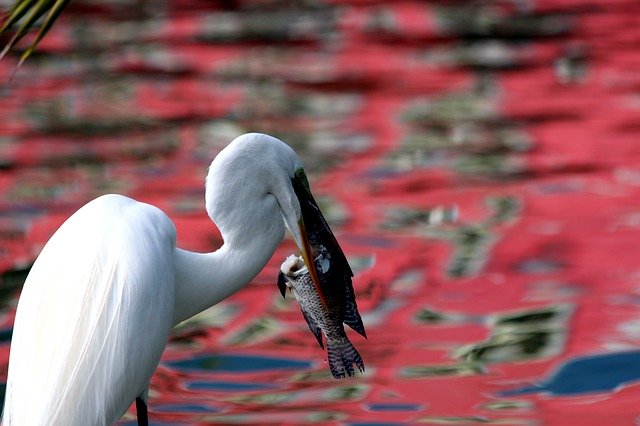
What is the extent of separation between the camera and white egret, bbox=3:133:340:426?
333 centimetres

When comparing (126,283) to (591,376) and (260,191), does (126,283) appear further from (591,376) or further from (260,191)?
(591,376)

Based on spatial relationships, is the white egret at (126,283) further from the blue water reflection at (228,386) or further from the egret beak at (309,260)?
the blue water reflection at (228,386)

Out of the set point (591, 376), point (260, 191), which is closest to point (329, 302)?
point (260, 191)

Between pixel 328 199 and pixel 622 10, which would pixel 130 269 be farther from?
pixel 622 10

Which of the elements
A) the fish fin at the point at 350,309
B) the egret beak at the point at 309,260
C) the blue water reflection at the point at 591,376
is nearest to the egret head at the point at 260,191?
the egret beak at the point at 309,260

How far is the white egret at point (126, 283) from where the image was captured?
10.9 ft

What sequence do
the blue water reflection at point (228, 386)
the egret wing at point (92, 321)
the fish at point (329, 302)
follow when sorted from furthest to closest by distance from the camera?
the blue water reflection at point (228, 386), the fish at point (329, 302), the egret wing at point (92, 321)

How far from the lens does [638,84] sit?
8516 mm

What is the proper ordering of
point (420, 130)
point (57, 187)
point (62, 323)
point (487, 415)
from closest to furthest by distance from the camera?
point (62, 323)
point (487, 415)
point (57, 187)
point (420, 130)

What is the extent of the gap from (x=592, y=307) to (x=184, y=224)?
199 cm

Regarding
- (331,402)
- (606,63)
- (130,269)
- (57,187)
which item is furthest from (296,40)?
(130,269)

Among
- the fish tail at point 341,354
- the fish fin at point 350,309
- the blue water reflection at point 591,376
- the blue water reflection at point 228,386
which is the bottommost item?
the blue water reflection at point 228,386

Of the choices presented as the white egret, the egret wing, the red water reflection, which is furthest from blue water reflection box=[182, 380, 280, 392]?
the egret wing

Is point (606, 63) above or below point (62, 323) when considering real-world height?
below
